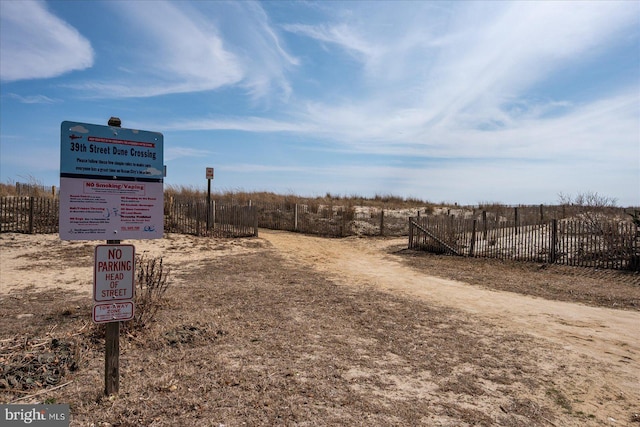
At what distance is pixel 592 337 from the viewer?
5645mm

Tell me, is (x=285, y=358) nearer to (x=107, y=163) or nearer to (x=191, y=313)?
(x=191, y=313)

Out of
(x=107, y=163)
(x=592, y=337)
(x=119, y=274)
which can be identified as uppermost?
(x=107, y=163)

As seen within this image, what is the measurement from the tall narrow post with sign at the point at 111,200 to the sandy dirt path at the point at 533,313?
15.6ft

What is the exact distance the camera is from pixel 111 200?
10.4 feet

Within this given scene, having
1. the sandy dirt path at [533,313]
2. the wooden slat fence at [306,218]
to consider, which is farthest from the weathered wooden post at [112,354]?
the wooden slat fence at [306,218]

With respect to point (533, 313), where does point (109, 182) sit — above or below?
above

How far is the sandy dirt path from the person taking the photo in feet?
16.0

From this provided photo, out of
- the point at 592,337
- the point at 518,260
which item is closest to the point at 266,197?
the point at 518,260

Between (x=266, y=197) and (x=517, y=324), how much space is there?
85.4 ft

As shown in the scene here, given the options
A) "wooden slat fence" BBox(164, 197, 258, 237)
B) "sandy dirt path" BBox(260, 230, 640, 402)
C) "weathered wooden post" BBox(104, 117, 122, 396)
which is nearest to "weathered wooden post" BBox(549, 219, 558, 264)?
"sandy dirt path" BBox(260, 230, 640, 402)

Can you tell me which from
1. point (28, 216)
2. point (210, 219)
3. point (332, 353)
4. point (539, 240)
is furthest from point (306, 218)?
point (332, 353)

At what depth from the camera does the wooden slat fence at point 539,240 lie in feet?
37.2

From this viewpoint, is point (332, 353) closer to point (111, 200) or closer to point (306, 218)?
point (111, 200)

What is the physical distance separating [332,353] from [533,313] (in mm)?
4294
